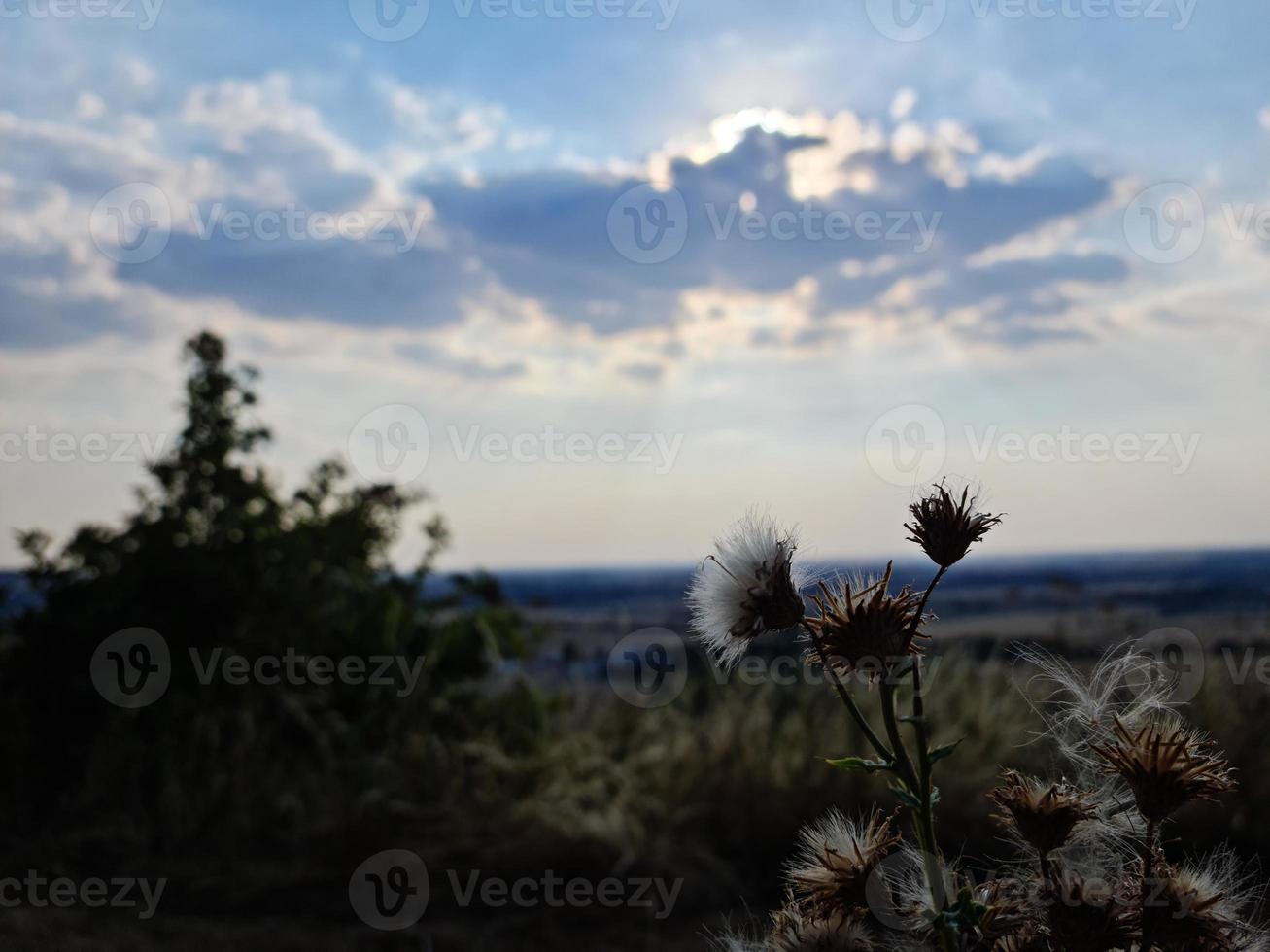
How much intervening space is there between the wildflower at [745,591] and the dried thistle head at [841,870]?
21 centimetres

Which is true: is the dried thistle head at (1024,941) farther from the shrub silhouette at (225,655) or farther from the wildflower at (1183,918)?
the shrub silhouette at (225,655)

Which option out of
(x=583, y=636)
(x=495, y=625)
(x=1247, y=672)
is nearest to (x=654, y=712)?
(x=495, y=625)

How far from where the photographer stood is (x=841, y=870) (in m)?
1.08

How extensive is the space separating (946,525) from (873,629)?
6.2 inches

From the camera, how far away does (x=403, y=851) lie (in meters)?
5.21

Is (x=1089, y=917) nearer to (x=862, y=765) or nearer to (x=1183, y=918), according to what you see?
(x=1183, y=918)

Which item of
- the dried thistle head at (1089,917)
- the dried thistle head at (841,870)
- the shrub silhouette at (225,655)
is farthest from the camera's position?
the shrub silhouette at (225,655)

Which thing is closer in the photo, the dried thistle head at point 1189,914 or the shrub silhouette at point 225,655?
the dried thistle head at point 1189,914

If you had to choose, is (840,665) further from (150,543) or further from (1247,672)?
(1247,672)

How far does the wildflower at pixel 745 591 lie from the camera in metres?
1.12

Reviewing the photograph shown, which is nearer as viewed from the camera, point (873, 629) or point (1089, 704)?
point (873, 629)

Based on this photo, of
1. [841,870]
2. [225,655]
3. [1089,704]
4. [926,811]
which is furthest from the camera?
[225,655]

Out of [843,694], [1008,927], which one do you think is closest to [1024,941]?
[1008,927]

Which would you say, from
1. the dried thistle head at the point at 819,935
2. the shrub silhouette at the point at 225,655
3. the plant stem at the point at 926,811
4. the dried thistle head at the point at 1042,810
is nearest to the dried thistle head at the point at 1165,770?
the dried thistle head at the point at 1042,810
